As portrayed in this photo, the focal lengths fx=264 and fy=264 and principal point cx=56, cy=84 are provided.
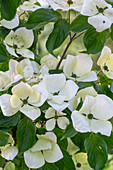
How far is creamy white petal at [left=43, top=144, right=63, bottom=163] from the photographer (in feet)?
1.77

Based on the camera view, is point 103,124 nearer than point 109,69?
Yes

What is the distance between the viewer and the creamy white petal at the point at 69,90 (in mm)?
517

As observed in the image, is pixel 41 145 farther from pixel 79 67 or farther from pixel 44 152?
pixel 79 67

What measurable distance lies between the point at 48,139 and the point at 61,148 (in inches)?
2.0

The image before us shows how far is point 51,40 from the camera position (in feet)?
1.89

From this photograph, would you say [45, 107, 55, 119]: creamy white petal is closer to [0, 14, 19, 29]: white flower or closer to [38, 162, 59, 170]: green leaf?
[38, 162, 59, 170]: green leaf

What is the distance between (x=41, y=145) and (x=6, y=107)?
12cm

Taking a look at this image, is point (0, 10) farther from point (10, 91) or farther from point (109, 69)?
point (109, 69)

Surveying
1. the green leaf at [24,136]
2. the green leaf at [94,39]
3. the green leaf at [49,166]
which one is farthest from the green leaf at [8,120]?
the green leaf at [94,39]

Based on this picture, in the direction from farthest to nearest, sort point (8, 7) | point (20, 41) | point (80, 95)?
1. point (20, 41)
2. point (80, 95)
3. point (8, 7)

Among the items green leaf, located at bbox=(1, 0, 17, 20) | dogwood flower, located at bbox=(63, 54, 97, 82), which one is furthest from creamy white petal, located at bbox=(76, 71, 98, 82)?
green leaf, located at bbox=(1, 0, 17, 20)

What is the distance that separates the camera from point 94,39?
22.5 inches

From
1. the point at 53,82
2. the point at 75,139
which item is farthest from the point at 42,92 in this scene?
the point at 75,139

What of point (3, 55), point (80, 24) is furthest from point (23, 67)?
point (80, 24)
